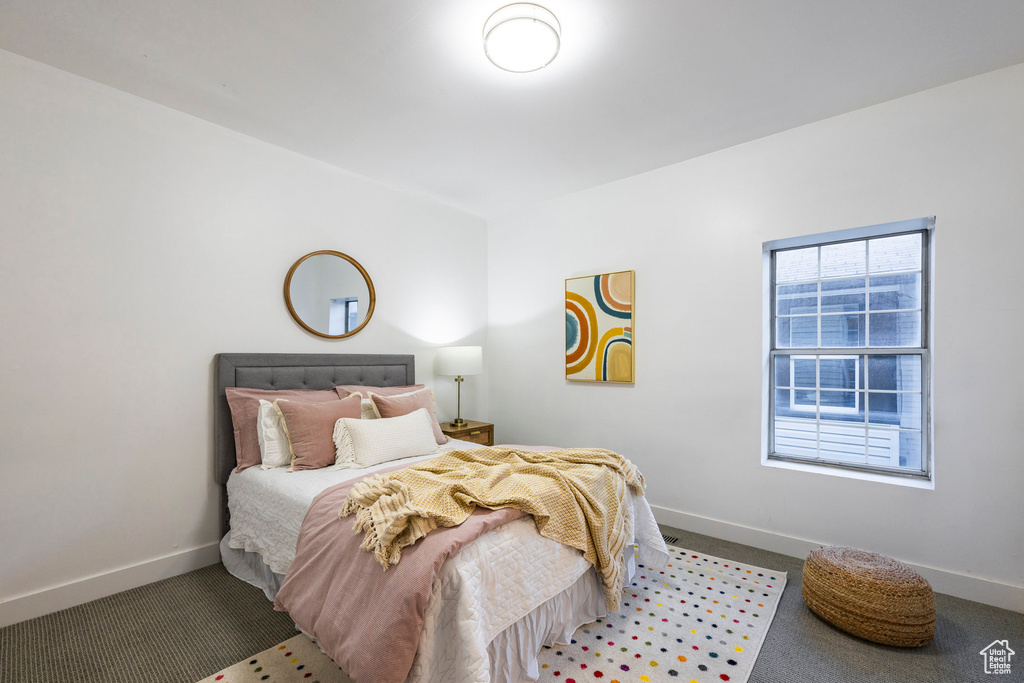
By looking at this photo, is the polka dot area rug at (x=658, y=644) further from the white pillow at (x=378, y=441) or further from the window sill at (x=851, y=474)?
the white pillow at (x=378, y=441)

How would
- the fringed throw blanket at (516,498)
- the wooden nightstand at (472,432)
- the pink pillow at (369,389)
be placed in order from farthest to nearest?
1. the wooden nightstand at (472,432)
2. the pink pillow at (369,389)
3. the fringed throw blanket at (516,498)

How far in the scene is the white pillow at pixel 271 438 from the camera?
2594 millimetres

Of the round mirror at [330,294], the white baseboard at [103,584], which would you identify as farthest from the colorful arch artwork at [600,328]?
the white baseboard at [103,584]

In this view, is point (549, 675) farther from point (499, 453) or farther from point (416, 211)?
point (416, 211)

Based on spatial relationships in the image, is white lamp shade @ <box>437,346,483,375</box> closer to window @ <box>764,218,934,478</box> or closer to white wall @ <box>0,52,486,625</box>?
white wall @ <box>0,52,486,625</box>

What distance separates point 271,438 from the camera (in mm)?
2617

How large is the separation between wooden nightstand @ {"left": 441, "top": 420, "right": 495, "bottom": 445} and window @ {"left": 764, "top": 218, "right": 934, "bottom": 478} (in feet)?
7.07

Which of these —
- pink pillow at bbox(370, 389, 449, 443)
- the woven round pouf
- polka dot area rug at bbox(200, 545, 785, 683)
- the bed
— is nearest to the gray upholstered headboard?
the bed

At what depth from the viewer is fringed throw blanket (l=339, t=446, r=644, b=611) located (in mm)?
1625

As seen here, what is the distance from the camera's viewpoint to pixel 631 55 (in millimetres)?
2164

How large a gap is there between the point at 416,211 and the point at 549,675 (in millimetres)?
3435

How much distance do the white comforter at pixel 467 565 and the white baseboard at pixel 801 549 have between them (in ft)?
2.97

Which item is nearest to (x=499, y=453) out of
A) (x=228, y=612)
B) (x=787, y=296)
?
(x=228, y=612)

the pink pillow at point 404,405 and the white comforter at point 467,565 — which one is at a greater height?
the pink pillow at point 404,405
